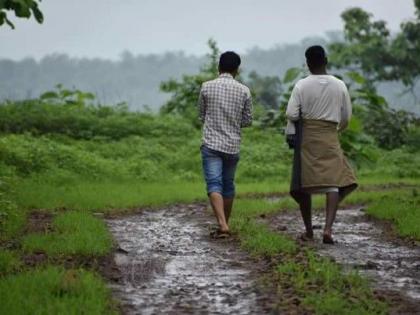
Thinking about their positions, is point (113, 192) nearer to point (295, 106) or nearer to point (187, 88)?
point (295, 106)

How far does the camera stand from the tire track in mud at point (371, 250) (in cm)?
685

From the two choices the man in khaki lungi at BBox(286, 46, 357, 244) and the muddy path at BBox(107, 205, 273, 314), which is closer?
the muddy path at BBox(107, 205, 273, 314)

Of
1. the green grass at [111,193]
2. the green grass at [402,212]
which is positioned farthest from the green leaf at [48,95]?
the green grass at [402,212]

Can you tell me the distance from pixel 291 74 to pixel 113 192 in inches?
186

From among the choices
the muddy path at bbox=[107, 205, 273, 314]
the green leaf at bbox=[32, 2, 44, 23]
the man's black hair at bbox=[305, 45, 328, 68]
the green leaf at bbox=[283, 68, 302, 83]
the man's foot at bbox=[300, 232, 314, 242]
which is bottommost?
the muddy path at bbox=[107, 205, 273, 314]

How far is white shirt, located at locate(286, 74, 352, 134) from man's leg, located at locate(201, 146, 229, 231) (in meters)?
1.14

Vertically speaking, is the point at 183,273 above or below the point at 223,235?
below

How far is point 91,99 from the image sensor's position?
27641 millimetres

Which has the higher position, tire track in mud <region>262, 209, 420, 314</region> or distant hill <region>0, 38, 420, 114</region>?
distant hill <region>0, 38, 420, 114</region>

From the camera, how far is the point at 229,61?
9.58 m

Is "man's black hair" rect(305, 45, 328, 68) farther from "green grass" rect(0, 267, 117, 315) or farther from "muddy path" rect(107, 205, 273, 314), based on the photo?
"green grass" rect(0, 267, 117, 315)

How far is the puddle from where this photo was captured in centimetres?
694

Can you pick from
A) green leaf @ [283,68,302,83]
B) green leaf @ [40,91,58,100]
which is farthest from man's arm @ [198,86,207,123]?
green leaf @ [40,91,58,100]

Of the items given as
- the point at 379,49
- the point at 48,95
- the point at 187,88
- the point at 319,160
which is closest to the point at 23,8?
the point at 319,160
